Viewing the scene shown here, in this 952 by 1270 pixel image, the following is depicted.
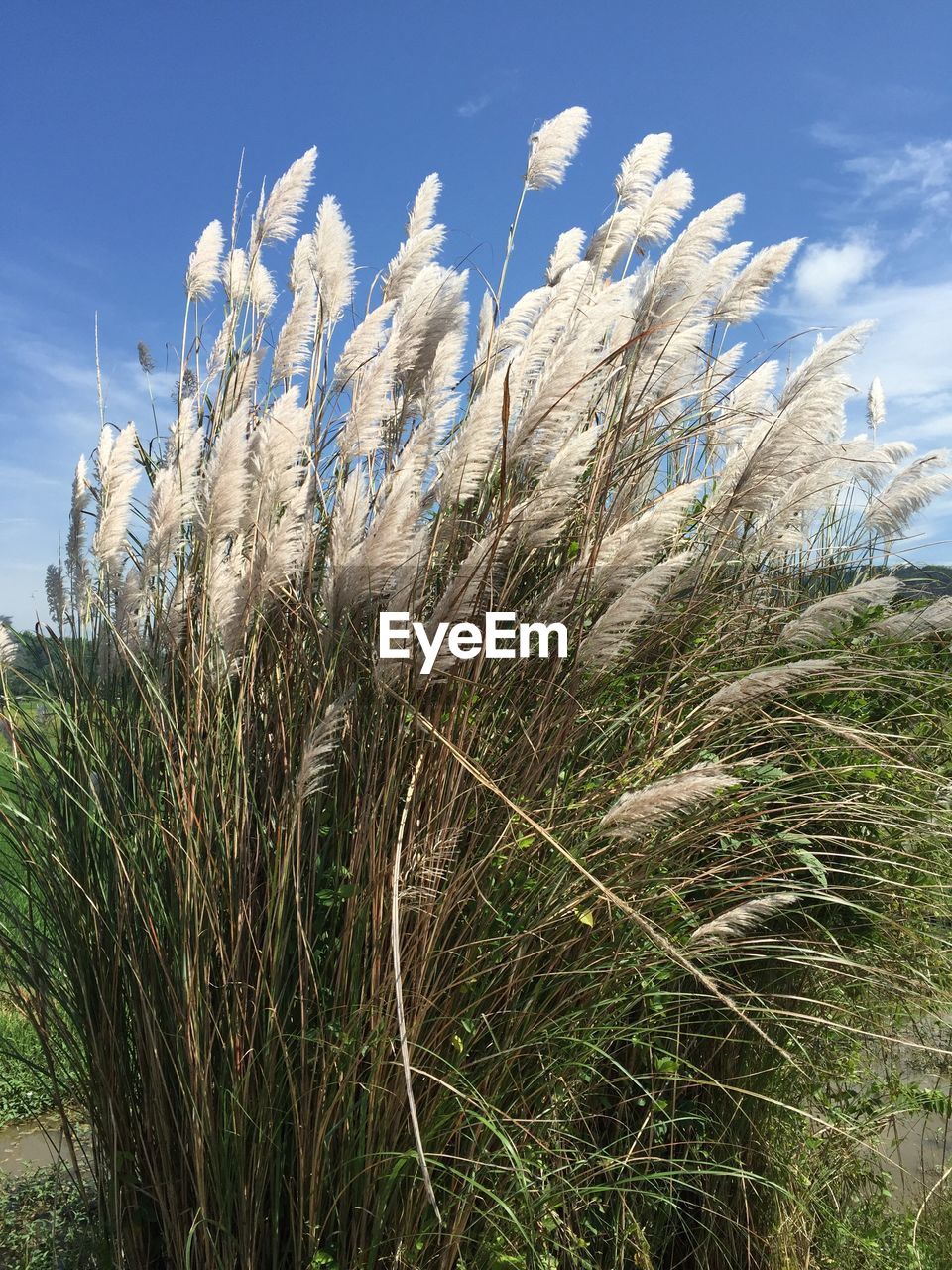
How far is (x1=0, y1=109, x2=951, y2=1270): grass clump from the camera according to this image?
1675 mm

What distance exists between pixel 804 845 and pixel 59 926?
5.21 feet

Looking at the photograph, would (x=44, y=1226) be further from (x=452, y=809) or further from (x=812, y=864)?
(x=812, y=864)

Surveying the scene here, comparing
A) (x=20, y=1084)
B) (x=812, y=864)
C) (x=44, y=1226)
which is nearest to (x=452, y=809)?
(x=812, y=864)

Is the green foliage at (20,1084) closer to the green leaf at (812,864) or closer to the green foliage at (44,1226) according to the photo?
the green foliage at (44,1226)

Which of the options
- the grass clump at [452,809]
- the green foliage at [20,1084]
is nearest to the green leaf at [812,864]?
the grass clump at [452,809]

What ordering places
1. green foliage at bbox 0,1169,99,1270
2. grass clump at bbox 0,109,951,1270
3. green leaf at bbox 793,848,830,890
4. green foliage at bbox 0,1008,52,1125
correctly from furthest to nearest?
green foliage at bbox 0,1008,52,1125 → green foliage at bbox 0,1169,99,1270 → green leaf at bbox 793,848,830,890 → grass clump at bbox 0,109,951,1270

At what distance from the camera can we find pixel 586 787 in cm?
193

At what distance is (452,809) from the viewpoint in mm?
1746

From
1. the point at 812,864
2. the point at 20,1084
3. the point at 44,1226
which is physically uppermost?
the point at 812,864

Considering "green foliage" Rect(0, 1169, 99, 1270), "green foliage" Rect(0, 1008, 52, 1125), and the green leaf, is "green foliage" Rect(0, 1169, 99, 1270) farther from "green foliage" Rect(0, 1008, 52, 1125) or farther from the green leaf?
the green leaf

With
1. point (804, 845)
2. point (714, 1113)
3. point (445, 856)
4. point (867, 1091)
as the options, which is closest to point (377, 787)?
point (445, 856)

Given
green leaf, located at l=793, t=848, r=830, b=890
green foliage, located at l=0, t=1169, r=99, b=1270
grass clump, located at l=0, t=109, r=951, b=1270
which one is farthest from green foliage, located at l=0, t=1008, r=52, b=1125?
green leaf, located at l=793, t=848, r=830, b=890

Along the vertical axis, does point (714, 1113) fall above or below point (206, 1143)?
below

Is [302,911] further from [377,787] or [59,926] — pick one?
[59,926]
